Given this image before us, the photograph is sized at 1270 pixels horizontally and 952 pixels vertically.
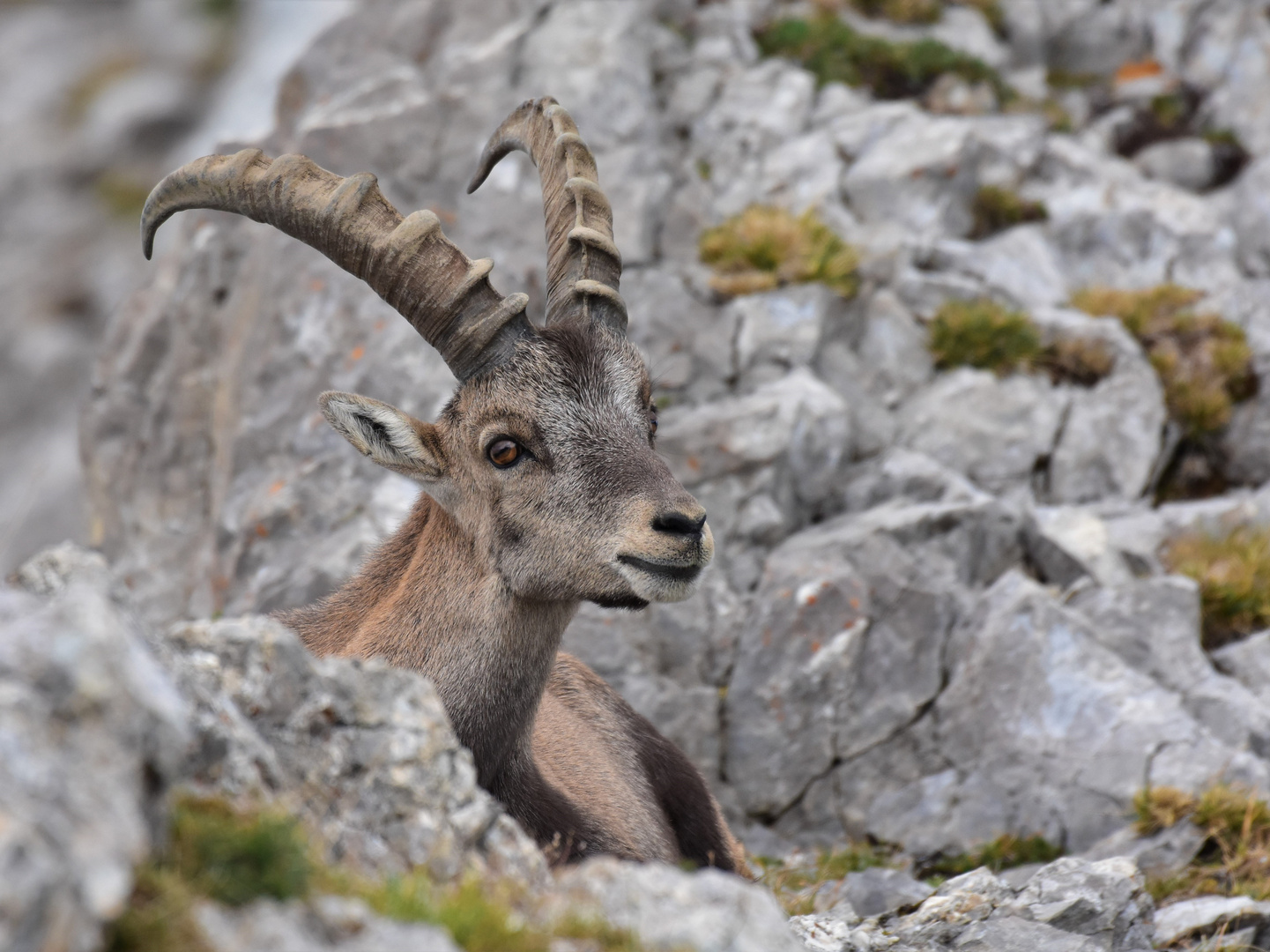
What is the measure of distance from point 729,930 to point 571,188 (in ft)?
18.7

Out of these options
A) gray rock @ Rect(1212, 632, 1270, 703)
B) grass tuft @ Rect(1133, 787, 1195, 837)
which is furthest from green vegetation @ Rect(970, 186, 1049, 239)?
grass tuft @ Rect(1133, 787, 1195, 837)

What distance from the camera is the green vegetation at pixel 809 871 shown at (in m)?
8.34

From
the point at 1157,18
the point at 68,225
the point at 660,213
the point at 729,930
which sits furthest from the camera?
the point at 68,225

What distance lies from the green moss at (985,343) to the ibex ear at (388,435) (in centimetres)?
864

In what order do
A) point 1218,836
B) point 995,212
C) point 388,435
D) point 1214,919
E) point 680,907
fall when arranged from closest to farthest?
point 680,907, point 388,435, point 1214,919, point 1218,836, point 995,212

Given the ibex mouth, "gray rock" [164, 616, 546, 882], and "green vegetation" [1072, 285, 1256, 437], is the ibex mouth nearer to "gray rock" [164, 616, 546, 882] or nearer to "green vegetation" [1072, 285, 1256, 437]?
"gray rock" [164, 616, 546, 882]

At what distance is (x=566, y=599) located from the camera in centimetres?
707

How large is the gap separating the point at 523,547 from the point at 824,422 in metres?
6.48

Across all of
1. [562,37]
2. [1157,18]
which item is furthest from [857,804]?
[1157,18]

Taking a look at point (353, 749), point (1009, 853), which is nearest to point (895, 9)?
point (1009, 853)

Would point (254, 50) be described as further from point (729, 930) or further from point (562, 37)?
point (729, 930)

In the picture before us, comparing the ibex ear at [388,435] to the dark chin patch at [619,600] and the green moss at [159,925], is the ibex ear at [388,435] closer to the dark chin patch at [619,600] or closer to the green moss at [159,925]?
the dark chin patch at [619,600]

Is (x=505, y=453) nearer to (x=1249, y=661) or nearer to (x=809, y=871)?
(x=809, y=871)

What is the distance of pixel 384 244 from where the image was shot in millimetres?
7156
